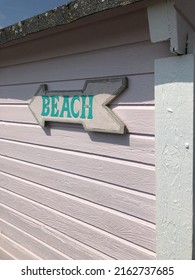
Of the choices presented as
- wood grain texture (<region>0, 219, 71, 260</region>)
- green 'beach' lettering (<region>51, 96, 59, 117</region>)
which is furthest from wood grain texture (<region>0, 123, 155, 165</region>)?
wood grain texture (<region>0, 219, 71, 260</region>)

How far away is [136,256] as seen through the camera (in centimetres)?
225

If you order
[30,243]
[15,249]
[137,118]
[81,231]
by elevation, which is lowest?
[15,249]

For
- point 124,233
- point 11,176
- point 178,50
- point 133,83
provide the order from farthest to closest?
point 11,176 → point 124,233 → point 133,83 → point 178,50

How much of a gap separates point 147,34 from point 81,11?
423mm

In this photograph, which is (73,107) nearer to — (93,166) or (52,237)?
(93,166)

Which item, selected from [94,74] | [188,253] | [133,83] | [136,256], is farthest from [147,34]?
[136,256]

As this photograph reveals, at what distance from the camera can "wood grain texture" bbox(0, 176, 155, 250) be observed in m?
2.20

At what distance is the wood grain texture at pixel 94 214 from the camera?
7.22 feet

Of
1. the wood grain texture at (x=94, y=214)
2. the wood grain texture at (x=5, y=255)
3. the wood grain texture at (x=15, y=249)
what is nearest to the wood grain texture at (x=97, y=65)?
the wood grain texture at (x=94, y=214)

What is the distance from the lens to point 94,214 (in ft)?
8.24

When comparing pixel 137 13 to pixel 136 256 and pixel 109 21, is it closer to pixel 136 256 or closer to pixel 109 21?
pixel 109 21

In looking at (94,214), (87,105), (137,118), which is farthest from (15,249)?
(137,118)

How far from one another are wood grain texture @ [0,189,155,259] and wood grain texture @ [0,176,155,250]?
0.14 ft

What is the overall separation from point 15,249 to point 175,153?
2332 millimetres
